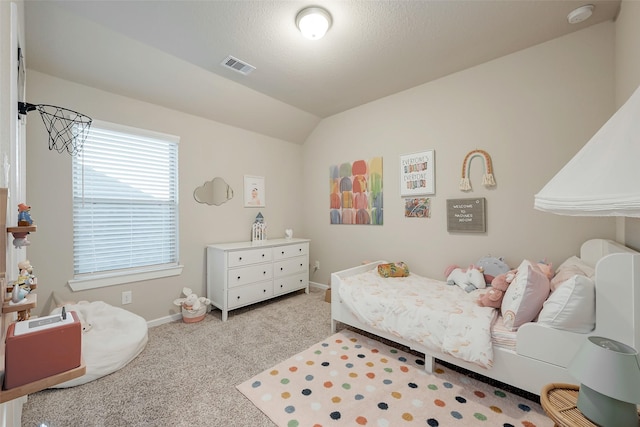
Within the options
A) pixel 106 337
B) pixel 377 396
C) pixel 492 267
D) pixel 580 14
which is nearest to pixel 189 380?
pixel 106 337

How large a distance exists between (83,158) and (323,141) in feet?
9.31

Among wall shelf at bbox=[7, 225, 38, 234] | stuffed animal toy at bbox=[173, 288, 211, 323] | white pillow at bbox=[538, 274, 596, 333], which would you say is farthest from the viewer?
stuffed animal toy at bbox=[173, 288, 211, 323]

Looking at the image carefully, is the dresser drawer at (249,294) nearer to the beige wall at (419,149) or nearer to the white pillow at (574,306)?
the beige wall at (419,149)

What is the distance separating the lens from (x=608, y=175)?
931 millimetres

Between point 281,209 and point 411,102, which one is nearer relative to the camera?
point 411,102

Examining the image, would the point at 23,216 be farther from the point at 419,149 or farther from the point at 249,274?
the point at 419,149

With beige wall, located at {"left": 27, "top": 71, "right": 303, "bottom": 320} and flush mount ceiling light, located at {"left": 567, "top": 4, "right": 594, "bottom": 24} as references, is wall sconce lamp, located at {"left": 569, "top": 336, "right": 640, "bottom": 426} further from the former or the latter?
beige wall, located at {"left": 27, "top": 71, "right": 303, "bottom": 320}

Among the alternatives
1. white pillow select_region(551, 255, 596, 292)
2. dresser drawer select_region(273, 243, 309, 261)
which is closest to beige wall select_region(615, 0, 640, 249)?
white pillow select_region(551, 255, 596, 292)

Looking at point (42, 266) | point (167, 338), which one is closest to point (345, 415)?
point (167, 338)

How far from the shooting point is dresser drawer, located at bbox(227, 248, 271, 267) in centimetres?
301

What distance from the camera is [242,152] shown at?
3650 mm

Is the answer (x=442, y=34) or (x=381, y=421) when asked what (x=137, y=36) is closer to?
(x=442, y=34)

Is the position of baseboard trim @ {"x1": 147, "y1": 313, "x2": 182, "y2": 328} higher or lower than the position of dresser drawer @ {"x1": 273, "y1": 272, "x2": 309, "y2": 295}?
lower

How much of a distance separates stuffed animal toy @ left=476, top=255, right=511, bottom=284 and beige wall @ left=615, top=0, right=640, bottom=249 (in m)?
0.79
